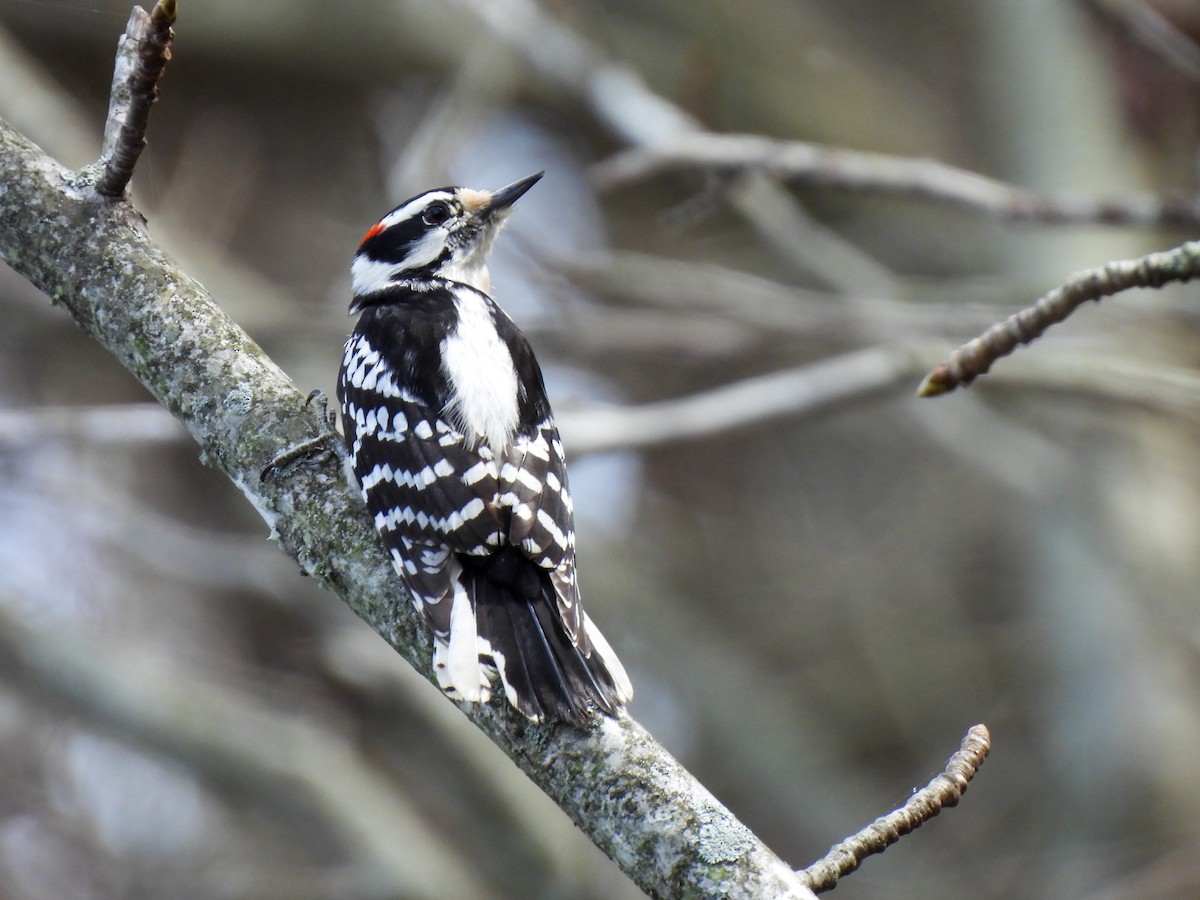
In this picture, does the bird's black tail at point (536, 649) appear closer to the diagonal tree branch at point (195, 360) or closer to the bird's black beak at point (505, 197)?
the diagonal tree branch at point (195, 360)

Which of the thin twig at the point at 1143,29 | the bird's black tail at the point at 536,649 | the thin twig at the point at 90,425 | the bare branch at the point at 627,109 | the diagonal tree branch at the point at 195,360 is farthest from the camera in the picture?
the bare branch at the point at 627,109

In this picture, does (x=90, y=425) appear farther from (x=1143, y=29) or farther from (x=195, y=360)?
(x=1143, y=29)

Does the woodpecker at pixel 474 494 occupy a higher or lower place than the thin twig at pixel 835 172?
lower

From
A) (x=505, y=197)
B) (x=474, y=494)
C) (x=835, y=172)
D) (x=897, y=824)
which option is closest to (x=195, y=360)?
(x=474, y=494)

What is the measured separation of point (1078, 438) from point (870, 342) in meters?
2.95

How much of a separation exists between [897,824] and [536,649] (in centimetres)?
79

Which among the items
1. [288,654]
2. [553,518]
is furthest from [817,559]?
[553,518]

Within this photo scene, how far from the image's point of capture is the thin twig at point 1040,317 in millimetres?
1888

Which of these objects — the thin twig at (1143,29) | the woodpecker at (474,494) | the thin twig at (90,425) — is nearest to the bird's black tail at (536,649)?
the woodpecker at (474,494)

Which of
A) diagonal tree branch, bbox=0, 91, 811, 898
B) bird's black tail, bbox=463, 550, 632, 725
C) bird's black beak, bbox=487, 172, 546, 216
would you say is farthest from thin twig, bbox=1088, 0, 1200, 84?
diagonal tree branch, bbox=0, 91, 811, 898

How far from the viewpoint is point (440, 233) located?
4148 millimetres

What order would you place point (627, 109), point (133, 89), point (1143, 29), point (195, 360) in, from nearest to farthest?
point (133, 89), point (195, 360), point (1143, 29), point (627, 109)

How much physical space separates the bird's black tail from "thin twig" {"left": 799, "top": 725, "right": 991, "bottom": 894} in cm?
45

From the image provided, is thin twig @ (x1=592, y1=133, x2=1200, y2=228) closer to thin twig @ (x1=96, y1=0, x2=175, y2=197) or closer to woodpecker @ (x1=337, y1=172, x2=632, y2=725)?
woodpecker @ (x1=337, y1=172, x2=632, y2=725)
